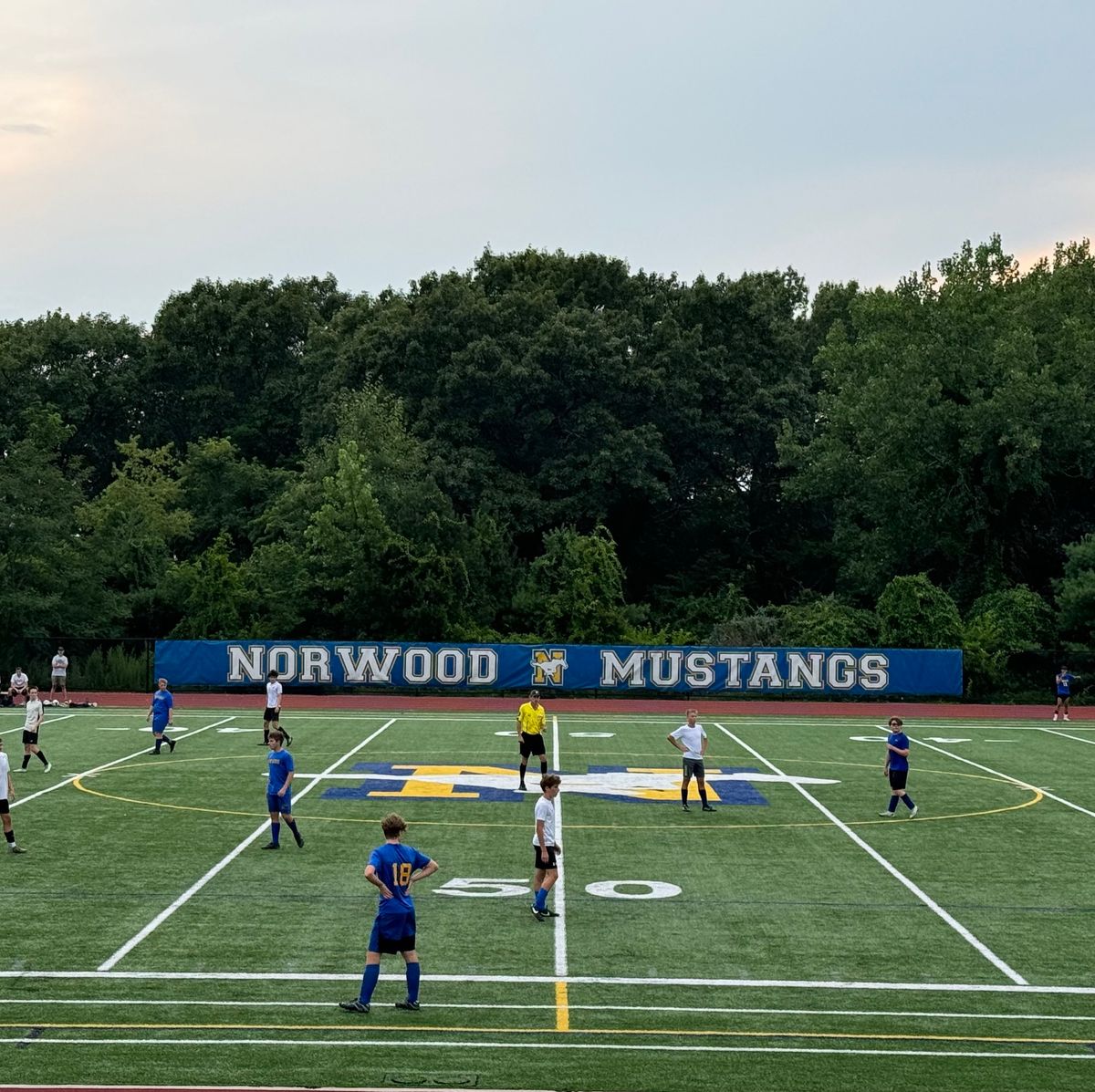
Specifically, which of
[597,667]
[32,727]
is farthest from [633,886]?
[597,667]

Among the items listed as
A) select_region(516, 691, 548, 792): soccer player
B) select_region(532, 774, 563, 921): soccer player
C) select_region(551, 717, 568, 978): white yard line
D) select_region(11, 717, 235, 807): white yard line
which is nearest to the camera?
select_region(551, 717, 568, 978): white yard line

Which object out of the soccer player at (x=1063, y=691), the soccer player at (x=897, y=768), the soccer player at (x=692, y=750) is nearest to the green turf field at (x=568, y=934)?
the soccer player at (x=897, y=768)

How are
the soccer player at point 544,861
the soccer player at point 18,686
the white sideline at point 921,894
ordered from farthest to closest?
the soccer player at point 18,686 → the soccer player at point 544,861 → the white sideline at point 921,894

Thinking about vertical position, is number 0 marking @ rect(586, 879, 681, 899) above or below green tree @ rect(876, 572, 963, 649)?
below

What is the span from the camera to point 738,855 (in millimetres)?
22984

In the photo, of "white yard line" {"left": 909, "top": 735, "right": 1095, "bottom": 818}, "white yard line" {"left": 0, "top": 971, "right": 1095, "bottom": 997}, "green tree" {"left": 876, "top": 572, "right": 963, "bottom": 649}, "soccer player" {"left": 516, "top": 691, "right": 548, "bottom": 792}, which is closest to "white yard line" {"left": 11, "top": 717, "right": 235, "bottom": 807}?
"soccer player" {"left": 516, "top": 691, "right": 548, "bottom": 792}

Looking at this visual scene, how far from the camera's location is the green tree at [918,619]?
59.3m

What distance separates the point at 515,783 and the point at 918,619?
1287 inches

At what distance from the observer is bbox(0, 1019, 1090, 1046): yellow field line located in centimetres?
1370

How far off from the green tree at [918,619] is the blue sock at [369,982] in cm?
4814

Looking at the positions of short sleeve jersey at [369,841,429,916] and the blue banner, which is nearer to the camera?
short sleeve jersey at [369,841,429,916]

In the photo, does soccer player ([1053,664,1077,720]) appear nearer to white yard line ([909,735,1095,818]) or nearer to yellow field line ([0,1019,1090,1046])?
white yard line ([909,735,1095,818])

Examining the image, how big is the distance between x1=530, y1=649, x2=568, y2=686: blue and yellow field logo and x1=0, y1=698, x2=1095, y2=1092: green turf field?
23.5 m

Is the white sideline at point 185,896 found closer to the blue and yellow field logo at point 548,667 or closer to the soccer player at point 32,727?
the soccer player at point 32,727
